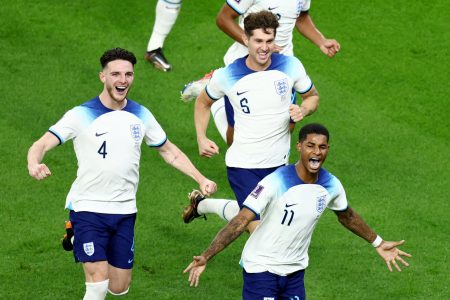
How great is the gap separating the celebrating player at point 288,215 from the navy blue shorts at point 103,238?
1.39 m

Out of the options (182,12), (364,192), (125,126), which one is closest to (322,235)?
(364,192)

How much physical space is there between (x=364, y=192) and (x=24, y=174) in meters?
4.16

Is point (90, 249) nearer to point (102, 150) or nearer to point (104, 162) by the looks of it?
point (104, 162)

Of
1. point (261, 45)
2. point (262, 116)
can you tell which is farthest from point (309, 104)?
point (261, 45)

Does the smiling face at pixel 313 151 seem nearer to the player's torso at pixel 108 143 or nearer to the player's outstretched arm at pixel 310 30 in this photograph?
the player's torso at pixel 108 143

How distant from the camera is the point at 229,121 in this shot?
13.2 metres

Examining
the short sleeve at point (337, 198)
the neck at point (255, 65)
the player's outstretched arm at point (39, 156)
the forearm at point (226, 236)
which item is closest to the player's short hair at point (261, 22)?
the neck at point (255, 65)

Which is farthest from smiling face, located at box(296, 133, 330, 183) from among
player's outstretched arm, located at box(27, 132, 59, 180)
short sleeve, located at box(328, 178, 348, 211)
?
player's outstretched arm, located at box(27, 132, 59, 180)

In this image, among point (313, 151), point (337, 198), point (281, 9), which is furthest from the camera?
point (281, 9)

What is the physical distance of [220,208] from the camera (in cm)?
1341

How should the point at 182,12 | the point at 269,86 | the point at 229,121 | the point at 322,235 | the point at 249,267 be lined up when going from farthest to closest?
the point at 182,12 < the point at 322,235 < the point at 229,121 < the point at 269,86 < the point at 249,267

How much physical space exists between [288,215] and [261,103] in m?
1.93

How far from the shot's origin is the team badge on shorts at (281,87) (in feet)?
40.1

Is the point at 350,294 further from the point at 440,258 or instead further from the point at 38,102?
the point at 38,102
